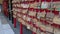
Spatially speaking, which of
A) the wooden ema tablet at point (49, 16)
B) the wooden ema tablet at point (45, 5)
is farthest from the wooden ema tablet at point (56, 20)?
the wooden ema tablet at point (45, 5)

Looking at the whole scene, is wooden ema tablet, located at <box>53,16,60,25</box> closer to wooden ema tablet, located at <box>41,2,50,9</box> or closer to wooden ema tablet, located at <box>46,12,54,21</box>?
wooden ema tablet, located at <box>46,12,54,21</box>

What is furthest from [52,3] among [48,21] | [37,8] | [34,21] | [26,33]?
[26,33]

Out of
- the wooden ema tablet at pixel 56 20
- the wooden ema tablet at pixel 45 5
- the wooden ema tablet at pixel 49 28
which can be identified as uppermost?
the wooden ema tablet at pixel 45 5

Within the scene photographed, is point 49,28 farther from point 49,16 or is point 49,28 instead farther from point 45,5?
point 45,5

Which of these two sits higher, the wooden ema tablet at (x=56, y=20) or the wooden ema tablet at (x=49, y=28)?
the wooden ema tablet at (x=56, y=20)

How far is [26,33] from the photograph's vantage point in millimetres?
2873

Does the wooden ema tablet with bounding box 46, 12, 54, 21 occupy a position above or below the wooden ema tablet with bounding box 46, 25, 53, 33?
above

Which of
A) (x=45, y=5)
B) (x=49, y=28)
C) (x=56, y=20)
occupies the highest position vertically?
(x=45, y=5)

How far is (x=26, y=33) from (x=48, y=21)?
176 centimetres

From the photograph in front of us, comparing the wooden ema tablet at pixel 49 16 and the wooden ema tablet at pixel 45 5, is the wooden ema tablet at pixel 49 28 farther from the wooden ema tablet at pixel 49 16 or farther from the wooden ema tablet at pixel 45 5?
the wooden ema tablet at pixel 45 5

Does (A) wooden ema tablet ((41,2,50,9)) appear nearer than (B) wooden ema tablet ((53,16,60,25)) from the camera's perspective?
No

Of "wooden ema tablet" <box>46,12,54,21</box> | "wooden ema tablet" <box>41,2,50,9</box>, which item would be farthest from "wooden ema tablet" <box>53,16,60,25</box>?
"wooden ema tablet" <box>41,2,50,9</box>

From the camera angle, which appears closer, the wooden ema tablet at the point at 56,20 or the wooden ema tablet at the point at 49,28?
the wooden ema tablet at the point at 56,20

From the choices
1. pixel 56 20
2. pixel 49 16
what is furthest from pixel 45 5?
pixel 56 20
